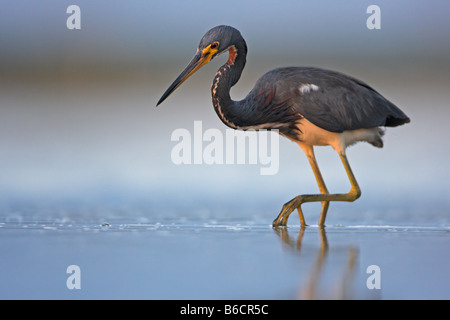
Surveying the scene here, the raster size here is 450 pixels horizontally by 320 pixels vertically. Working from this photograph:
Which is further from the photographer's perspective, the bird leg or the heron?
the heron

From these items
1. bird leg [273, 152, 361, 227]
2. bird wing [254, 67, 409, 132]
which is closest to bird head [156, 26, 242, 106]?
bird wing [254, 67, 409, 132]

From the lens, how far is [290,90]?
6691mm

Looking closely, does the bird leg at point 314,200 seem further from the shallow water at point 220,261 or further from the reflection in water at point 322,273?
the reflection in water at point 322,273

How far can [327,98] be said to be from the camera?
6754 millimetres

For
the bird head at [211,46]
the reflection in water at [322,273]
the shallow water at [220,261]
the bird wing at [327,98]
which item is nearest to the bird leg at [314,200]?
the shallow water at [220,261]

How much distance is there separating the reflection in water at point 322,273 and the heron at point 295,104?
1.59m

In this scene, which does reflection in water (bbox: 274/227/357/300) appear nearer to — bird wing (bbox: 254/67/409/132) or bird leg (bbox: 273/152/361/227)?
bird leg (bbox: 273/152/361/227)

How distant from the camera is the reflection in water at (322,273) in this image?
11.2 ft

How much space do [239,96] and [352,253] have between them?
846 centimetres

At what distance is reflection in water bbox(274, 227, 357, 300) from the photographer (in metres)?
3.41

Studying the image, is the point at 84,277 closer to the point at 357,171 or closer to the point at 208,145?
the point at 357,171

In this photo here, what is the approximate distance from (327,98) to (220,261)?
2.79 metres
